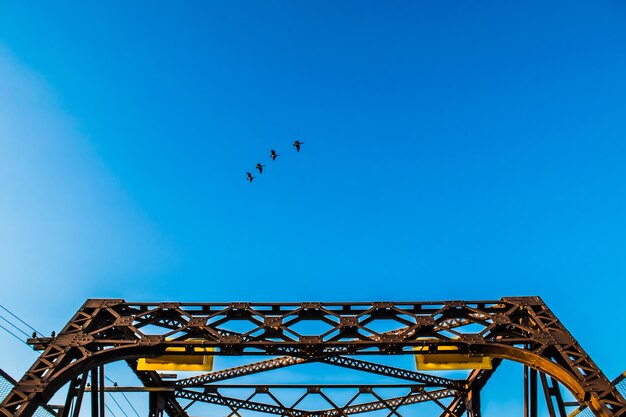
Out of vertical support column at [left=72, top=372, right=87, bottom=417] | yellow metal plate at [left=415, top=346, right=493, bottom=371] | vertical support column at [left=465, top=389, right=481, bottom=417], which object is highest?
vertical support column at [left=465, top=389, right=481, bottom=417]

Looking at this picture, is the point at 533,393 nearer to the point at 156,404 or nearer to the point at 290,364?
the point at 290,364

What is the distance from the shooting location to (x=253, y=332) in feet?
43.0

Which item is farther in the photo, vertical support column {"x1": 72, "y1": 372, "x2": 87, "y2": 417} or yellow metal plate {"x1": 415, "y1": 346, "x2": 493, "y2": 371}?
yellow metal plate {"x1": 415, "y1": 346, "x2": 493, "y2": 371}

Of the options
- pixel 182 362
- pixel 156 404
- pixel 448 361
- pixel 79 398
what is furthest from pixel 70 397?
pixel 448 361

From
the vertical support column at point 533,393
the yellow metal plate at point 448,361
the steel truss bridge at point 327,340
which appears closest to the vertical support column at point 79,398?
the steel truss bridge at point 327,340

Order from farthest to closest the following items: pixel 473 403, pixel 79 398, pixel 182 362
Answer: pixel 473 403 → pixel 182 362 → pixel 79 398

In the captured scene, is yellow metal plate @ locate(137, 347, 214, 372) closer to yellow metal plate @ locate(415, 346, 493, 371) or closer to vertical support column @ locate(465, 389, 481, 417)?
yellow metal plate @ locate(415, 346, 493, 371)

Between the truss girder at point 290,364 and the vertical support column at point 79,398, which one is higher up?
the truss girder at point 290,364

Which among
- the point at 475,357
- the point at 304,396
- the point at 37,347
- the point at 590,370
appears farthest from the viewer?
the point at 304,396

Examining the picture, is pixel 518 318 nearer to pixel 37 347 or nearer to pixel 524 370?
pixel 524 370

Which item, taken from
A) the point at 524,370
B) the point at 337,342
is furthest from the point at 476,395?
the point at 337,342

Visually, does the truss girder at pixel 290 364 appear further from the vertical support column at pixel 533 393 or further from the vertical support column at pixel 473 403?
the vertical support column at pixel 533 393

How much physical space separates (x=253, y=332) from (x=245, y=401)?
248 inches

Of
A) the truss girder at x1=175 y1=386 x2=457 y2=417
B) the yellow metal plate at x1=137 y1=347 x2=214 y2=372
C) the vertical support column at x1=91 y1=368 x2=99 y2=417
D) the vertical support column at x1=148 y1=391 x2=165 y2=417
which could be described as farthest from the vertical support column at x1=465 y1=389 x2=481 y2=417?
the vertical support column at x1=91 y1=368 x2=99 y2=417
